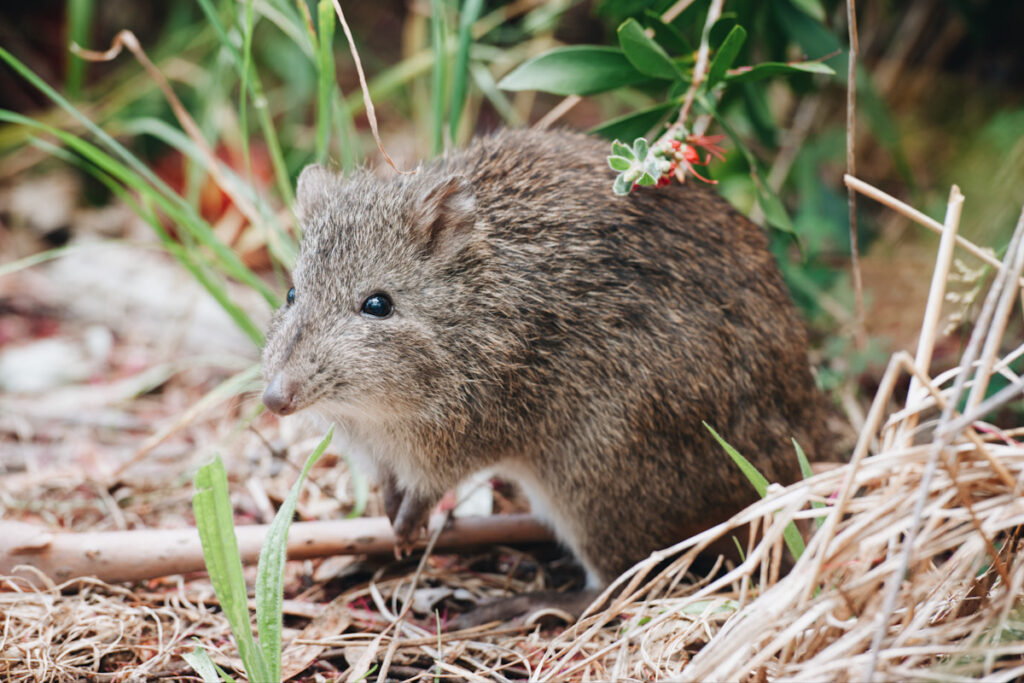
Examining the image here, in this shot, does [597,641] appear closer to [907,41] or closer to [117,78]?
[907,41]

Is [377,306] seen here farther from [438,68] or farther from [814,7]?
[814,7]

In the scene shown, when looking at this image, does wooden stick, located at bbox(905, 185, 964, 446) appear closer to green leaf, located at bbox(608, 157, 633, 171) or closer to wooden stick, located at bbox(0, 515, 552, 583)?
green leaf, located at bbox(608, 157, 633, 171)

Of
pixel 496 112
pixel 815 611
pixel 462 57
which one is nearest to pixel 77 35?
pixel 496 112

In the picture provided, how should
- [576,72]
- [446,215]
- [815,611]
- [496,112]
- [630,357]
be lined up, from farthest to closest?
[496,112] → [576,72] → [630,357] → [446,215] → [815,611]

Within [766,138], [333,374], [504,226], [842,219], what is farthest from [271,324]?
[842,219]

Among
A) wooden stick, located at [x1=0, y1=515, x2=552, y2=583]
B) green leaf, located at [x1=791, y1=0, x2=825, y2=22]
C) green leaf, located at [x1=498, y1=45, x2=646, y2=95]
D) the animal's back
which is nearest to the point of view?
wooden stick, located at [x1=0, y1=515, x2=552, y2=583]

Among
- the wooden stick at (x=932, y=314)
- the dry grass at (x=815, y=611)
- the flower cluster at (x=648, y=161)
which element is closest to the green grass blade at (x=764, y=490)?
the dry grass at (x=815, y=611)

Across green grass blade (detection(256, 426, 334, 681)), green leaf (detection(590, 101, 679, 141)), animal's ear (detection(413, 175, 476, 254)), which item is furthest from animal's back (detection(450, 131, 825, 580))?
green grass blade (detection(256, 426, 334, 681))
